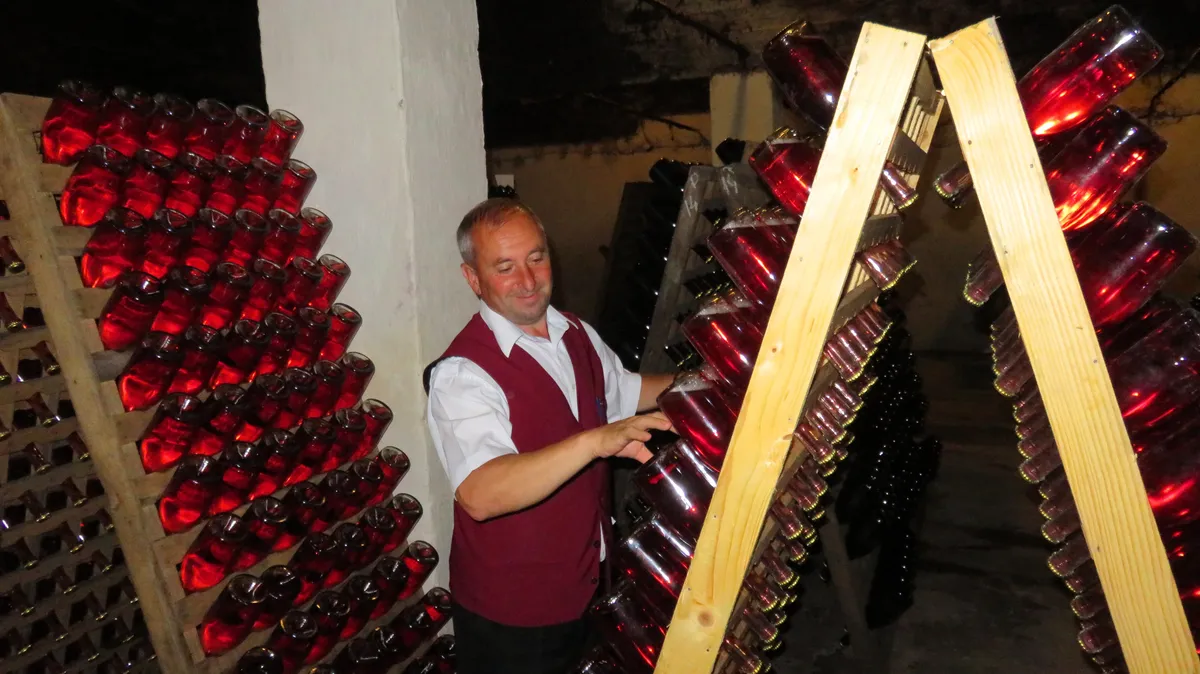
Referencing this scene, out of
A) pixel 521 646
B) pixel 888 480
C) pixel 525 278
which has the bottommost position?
pixel 888 480

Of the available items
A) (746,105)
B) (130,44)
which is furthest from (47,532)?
(746,105)

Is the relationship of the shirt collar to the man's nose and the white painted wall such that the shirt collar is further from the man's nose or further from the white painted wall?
the white painted wall

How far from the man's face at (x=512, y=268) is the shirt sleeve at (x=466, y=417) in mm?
170

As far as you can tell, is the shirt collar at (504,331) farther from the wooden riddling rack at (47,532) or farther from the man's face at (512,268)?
the wooden riddling rack at (47,532)

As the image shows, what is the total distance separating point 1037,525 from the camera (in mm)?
4109

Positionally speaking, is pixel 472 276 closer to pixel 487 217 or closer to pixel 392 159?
pixel 487 217

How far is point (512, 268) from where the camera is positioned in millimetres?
1587

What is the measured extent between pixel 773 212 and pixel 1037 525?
3884mm

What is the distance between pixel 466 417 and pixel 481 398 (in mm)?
60

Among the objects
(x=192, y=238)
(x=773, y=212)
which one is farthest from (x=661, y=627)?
(x=192, y=238)

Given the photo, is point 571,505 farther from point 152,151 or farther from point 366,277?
point 152,151

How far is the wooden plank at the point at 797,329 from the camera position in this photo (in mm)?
844

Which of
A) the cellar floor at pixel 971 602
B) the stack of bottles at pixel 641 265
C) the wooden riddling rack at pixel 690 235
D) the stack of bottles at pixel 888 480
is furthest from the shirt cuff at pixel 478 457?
the cellar floor at pixel 971 602

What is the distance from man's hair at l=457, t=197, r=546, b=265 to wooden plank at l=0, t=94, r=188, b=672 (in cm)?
73
